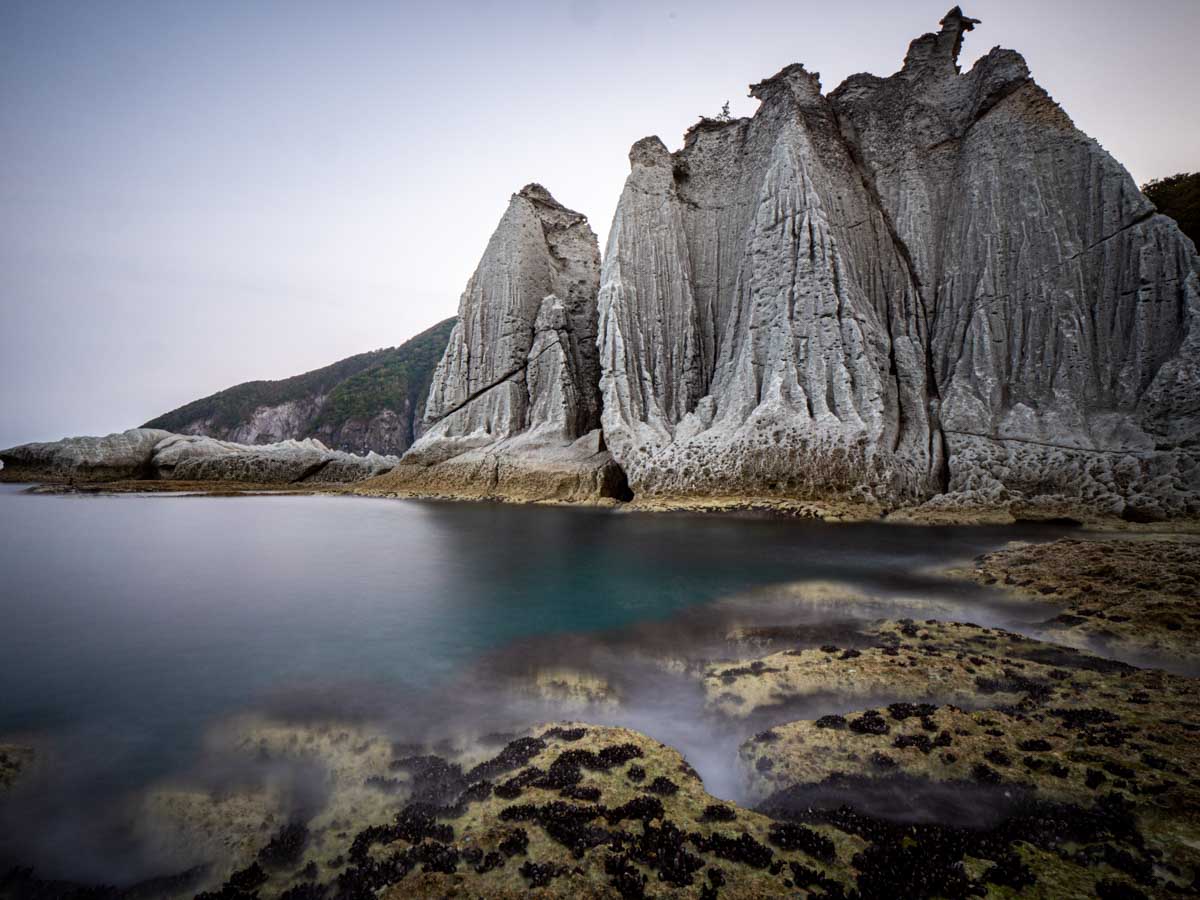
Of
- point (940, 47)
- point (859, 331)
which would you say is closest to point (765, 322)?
point (859, 331)

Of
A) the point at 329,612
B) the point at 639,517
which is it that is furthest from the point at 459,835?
the point at 639,517

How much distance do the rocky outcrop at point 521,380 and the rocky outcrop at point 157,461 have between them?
10068 millimetres

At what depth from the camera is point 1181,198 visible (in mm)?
26891

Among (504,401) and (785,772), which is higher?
(504,401)

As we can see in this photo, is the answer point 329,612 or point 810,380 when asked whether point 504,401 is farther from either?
point 329,612

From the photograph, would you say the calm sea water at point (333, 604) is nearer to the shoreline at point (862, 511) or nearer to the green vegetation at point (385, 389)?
the shoreline at point (862, 511)

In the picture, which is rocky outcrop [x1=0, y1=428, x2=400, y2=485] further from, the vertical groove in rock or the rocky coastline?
the vertical groove in rock

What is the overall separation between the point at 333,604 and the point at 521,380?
23885 mm

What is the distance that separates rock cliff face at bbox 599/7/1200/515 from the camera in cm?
1877

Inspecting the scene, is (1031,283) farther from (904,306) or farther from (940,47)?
(940,47)

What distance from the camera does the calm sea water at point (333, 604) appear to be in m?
5.33

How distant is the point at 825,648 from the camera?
21.3 ft

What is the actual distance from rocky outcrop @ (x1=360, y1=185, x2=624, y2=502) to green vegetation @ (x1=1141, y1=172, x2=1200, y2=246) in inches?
1176

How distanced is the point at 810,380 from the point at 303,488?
33.8 meters
